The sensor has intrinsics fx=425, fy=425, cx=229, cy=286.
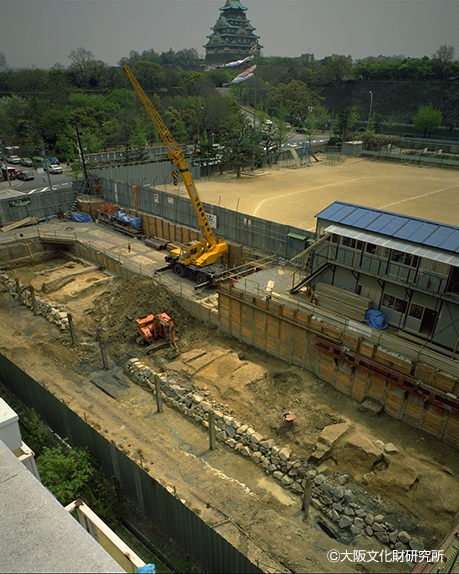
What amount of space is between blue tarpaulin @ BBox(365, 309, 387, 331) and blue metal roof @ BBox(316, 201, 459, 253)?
3.98 m

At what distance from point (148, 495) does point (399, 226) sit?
16.6 m

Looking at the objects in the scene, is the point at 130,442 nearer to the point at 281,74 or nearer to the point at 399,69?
the point at 399,69

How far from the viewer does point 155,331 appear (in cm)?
2553

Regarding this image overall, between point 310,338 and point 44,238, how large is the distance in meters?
25.7

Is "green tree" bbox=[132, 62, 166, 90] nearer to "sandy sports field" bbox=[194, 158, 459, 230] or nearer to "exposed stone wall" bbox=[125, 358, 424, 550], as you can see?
"sandy sports field" bbox=[194, 158, 459, 230]

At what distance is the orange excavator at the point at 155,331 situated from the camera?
25.1m

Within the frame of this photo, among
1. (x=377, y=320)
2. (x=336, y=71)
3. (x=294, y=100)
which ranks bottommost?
(x=377, y=320)

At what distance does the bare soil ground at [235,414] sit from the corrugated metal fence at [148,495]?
2.67ft

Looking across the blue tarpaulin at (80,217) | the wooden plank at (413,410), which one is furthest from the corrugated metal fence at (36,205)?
the wooden plank at (413,410)

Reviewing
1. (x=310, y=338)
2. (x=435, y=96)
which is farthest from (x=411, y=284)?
(x=435, y=96)

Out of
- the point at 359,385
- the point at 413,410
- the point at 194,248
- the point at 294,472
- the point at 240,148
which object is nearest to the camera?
the point at 294,472

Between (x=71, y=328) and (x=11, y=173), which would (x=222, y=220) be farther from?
(x=11, y=173)

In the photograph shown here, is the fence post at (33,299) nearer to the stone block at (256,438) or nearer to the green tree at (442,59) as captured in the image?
the stone block at (256,438)

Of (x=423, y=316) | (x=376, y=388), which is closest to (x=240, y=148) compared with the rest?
(x=423, y=316)
